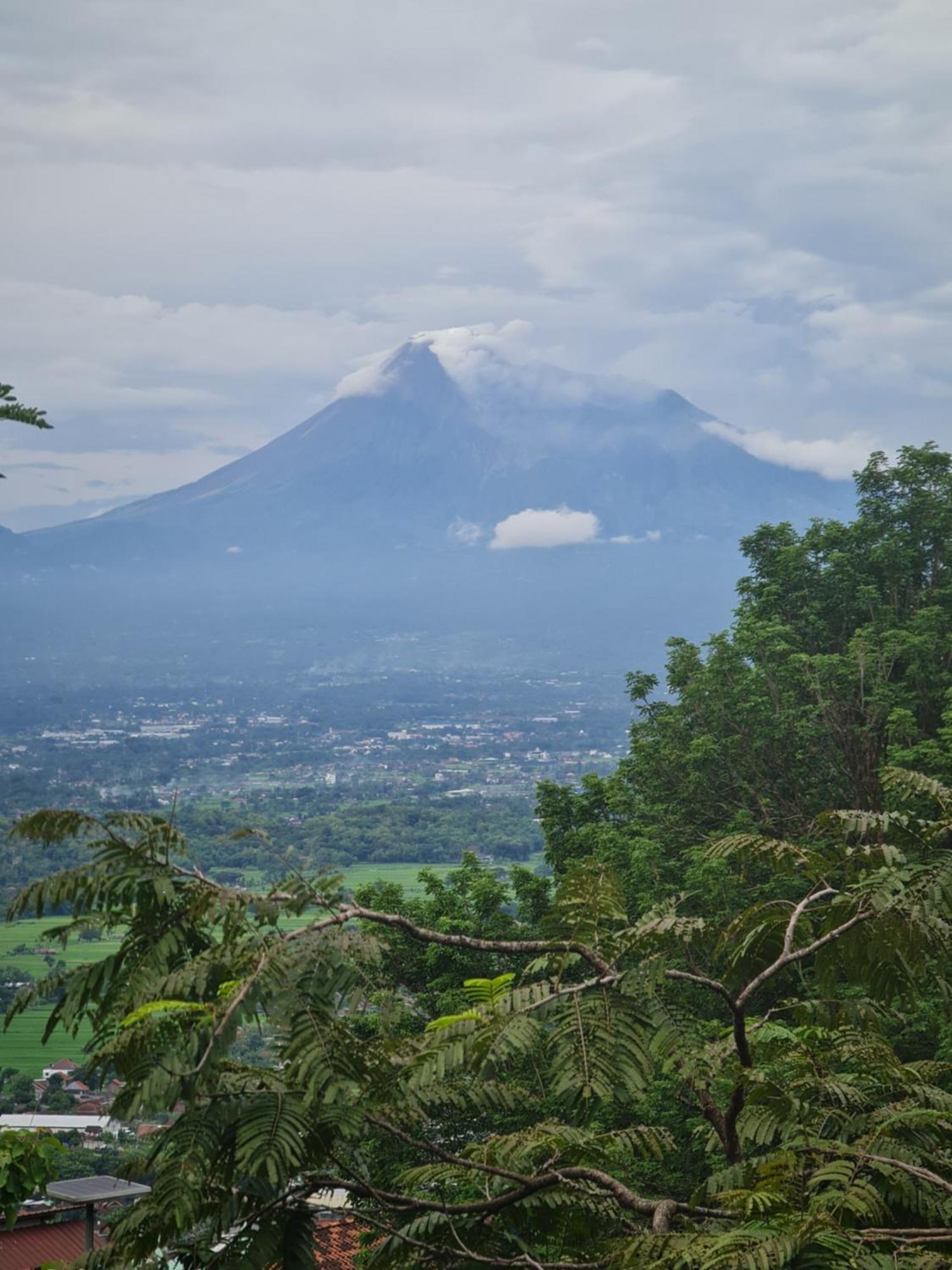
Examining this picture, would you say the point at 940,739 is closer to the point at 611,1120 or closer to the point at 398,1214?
the point at 611,1120

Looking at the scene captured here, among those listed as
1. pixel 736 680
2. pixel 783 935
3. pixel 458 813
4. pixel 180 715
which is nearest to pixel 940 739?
pixel 736 680

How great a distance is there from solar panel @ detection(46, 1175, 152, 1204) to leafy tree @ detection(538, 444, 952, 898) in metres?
7.60

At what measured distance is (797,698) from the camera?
15578mm

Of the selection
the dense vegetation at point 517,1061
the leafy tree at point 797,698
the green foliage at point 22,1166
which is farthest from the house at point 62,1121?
the dense vegetation at point 517,1061

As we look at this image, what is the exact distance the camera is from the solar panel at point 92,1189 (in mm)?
6290

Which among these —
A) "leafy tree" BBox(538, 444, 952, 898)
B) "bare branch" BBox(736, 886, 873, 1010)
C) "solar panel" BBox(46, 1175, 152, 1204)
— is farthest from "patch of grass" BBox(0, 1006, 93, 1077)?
"bare branch" BBox(736, 886, 873, 1010)

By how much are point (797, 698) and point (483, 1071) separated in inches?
544

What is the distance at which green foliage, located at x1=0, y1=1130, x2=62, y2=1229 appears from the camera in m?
4.02

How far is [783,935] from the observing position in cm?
279

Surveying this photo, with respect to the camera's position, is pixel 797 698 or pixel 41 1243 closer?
pixel 41 1243

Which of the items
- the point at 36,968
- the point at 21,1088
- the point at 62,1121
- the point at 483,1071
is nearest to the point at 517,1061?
the point at 483,1071

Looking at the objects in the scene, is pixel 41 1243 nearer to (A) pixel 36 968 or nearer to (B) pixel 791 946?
(B) pixel 791 946

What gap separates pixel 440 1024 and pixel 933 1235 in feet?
3.36

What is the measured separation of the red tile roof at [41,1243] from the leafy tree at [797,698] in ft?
22.8
